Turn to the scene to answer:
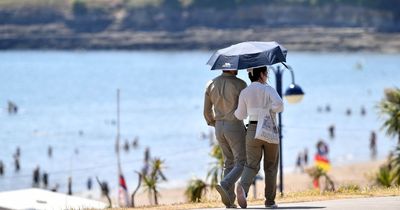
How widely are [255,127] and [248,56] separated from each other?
878 millimetres

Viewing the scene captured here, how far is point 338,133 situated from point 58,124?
23.0 metres

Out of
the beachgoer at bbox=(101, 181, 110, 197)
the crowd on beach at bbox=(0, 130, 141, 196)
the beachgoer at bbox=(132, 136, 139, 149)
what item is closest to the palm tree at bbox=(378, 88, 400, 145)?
the crowd on beach at bbox=(0, 130, 141, 196)

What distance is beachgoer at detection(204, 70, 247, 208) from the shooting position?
45.6ft

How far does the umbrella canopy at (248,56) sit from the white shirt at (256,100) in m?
0.30

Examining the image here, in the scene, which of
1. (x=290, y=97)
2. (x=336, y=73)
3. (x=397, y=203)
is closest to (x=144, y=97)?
(x=336, y=73)

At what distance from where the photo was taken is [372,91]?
12362cm

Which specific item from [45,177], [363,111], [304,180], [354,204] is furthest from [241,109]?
[363,111]

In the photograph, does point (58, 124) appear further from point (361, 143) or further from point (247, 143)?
point (247, 143)

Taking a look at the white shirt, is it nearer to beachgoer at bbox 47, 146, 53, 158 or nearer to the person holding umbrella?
the person holding umbrella

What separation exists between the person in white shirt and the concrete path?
0.50 m

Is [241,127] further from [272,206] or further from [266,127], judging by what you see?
[272,206]

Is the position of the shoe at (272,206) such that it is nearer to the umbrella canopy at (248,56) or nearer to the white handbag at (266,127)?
the white handbag at (266,127)

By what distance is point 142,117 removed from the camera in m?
94.8

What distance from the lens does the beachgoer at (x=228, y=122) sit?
1390 cm
